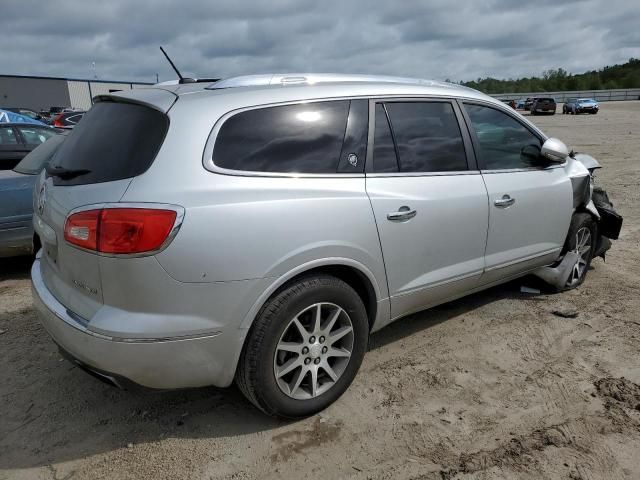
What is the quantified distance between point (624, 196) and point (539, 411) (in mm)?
7274

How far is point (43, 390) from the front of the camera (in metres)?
3.19

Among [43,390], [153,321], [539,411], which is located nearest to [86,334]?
[153,321]

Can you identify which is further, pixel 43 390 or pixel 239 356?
pixel 43 390

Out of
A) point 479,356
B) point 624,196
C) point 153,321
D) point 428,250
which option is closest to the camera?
point 153,321

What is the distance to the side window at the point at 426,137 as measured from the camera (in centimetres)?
315

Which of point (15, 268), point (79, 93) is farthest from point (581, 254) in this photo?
point (79, 93)

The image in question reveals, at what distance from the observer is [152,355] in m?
2.30

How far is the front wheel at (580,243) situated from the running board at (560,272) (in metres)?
0.06

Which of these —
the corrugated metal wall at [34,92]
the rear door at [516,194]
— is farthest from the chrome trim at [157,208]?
the corrugated metal wall at [34,92]

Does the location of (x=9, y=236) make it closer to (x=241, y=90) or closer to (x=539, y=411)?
(x=241, y=90)

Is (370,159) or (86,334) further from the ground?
(370,159)

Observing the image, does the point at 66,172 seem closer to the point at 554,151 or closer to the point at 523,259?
the point at 523,259

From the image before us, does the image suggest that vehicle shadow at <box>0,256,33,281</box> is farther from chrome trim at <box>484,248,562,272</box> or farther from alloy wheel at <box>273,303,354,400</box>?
chrome trim at <box>484,248,562,272</box>

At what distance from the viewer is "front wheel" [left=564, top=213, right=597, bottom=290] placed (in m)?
4.45
